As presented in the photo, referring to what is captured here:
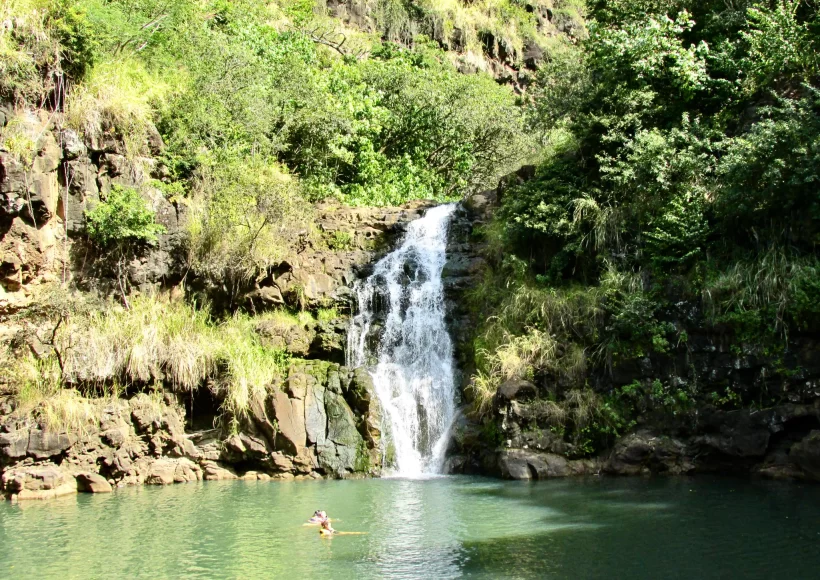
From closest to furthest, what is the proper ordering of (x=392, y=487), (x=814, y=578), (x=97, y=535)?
(x=814, y=578)
(x=97, y=535)
(x=392, y=487)

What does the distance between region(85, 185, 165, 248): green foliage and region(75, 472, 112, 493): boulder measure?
5.69 m

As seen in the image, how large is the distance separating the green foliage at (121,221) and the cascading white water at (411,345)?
5336 millimetres

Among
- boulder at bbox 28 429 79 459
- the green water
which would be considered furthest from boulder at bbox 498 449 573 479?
boulder at bbox 28 429 79 459

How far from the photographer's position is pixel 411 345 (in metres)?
18.1

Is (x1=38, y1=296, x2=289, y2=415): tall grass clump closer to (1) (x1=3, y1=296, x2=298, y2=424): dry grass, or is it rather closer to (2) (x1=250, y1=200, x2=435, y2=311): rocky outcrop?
(1) (x1=3, y1=296, x2=298, y2=424): dry grass

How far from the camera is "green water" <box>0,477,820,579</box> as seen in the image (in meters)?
8.57

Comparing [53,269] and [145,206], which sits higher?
[145,206]

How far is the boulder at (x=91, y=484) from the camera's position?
46.6 ft

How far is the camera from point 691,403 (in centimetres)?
1411

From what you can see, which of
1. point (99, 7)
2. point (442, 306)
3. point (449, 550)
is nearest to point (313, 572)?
point (449, 550)

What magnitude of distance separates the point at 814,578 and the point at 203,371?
12175mm

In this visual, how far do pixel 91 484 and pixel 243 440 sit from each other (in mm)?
3017

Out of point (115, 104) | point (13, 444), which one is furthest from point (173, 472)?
point (115, 104)

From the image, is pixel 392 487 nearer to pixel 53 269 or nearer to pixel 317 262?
pixel 317 262
